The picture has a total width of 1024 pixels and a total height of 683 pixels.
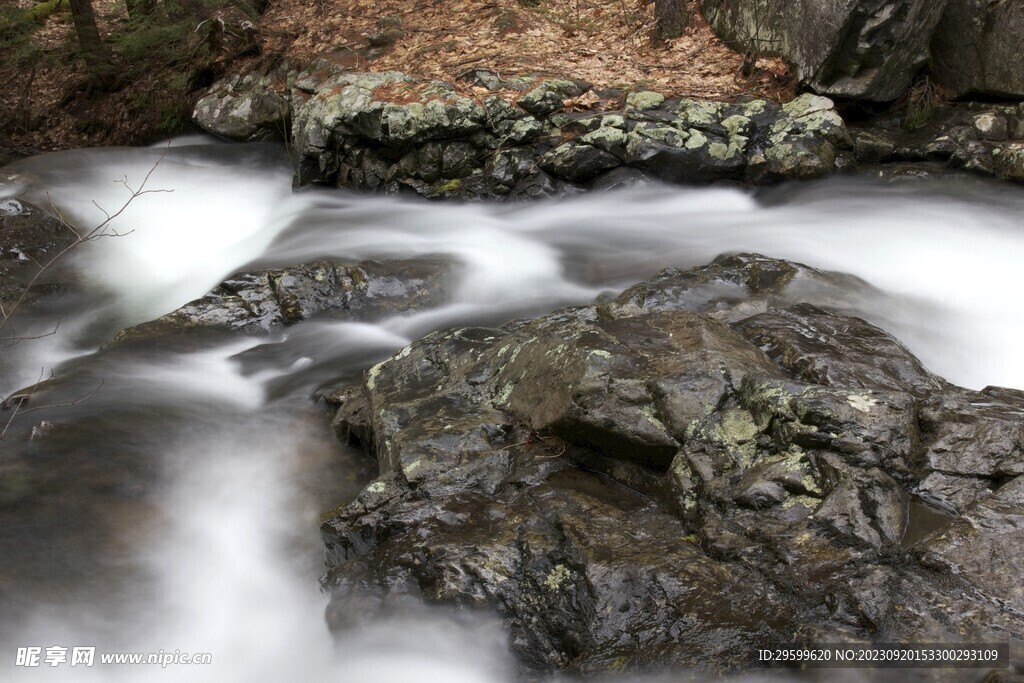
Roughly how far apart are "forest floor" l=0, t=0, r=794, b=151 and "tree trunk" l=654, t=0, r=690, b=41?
0.11 m

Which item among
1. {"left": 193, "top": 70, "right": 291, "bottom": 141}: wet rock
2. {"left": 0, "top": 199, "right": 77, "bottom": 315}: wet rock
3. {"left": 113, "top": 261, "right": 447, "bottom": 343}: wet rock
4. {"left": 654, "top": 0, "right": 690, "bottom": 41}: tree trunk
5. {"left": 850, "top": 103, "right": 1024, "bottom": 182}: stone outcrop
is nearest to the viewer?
{"left": 113, "top": 261, "right": 447, "bottom": 343}: wet rock

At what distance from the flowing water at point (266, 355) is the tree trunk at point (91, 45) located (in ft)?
8.72

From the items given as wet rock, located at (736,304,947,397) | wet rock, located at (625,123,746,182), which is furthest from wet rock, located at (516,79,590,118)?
wet rock, located at (736,304,947,397)

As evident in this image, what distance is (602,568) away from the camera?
2.93m


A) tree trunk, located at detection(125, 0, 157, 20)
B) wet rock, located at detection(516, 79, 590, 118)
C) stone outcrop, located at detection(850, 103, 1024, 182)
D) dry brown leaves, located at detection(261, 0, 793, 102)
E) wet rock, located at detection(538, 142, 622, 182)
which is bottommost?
wet rock, located at detection(538, 142, 622, 182)

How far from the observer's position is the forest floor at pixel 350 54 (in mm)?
9336

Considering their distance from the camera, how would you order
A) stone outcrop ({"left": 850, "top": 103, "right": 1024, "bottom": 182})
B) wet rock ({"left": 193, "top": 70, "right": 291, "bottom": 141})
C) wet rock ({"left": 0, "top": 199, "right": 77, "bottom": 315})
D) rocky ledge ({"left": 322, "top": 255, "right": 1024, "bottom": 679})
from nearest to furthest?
rocky ledge ({"left": 322, "top": 255, "right": 1024, "bottom": 679})
wet rock ({"left": 0, "top": 199, "right": 77, "bottom": 315})
stone outcrop ({"left": 850, "top": 103, "right": 1024, "bottom": 182})
wet rock ({"left": 193, "top": 70, "right": 291, "bottom": 141})

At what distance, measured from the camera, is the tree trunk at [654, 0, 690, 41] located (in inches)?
389

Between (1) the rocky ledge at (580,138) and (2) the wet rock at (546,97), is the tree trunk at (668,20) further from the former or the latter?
(2) the wet rock at (546,97)

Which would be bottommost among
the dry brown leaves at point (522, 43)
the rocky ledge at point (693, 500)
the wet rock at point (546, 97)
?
the rocky ledge at point (693, 500)

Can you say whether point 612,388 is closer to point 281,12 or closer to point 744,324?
point 744,324

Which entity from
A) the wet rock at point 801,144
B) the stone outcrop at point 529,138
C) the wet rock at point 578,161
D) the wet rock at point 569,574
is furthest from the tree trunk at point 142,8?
the wet rock at point 569,574

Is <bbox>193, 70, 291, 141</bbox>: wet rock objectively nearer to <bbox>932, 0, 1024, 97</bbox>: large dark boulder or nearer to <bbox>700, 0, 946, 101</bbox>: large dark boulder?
<bbox>700, 0, 946, 101</bbox>: large dark boulder

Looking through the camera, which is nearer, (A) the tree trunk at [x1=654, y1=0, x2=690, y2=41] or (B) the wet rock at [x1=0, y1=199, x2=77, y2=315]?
(B) the wet rock at [x1=0, y1=199, x2=77, y2=315]
